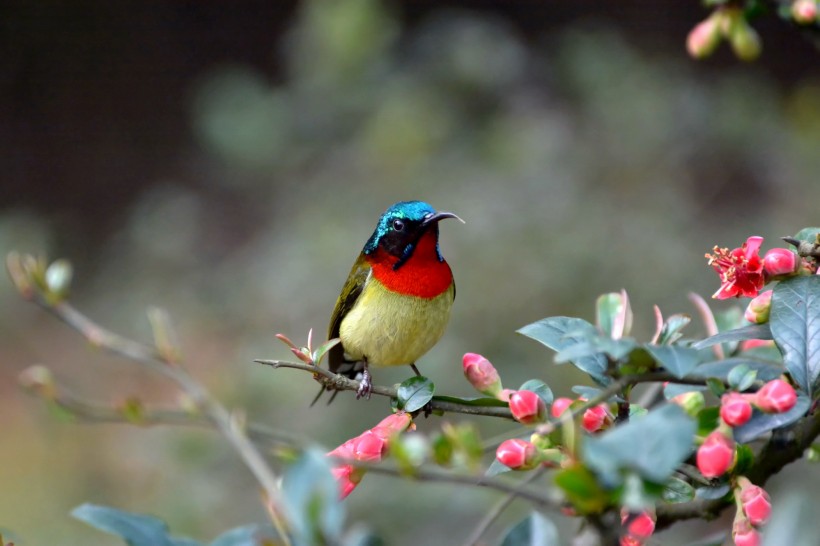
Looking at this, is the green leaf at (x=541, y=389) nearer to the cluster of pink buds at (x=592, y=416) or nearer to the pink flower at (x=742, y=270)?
the cluster of pink buds at (x=592, y=416)

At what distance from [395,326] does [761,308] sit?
2.89 feet

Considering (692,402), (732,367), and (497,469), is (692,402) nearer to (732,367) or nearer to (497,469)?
(732,367)

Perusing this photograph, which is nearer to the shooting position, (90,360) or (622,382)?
(622,382)

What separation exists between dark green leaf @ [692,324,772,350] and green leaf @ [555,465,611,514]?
257mm

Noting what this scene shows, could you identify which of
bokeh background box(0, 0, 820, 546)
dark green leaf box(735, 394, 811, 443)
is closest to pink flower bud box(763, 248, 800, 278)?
dark green leaf box(735, 394, 811, 443)

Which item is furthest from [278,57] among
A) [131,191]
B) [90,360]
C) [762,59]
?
[762,59]

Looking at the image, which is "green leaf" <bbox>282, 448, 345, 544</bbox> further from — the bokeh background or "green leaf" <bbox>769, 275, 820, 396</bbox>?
the bokeh background

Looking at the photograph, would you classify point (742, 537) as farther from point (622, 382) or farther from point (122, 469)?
point (122, 469)

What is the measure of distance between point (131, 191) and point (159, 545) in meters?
5.26

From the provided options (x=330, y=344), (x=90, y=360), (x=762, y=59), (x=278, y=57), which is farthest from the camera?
(x=278, y=57)

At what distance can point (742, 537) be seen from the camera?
72 centimetres

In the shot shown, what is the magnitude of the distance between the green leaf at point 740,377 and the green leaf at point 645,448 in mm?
184

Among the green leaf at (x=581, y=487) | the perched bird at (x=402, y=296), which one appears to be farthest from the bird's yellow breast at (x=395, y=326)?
the green leaf at (x=581, y=487)

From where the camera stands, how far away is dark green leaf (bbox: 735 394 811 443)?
709mm
